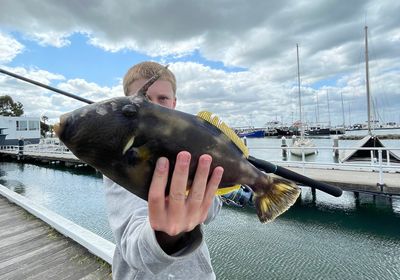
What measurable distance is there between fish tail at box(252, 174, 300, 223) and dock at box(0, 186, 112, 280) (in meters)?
3.04

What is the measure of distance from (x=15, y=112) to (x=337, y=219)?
74953 mm

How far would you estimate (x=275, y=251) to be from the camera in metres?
6.64

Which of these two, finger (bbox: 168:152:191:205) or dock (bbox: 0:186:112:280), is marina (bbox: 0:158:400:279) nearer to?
dock (bbox: 0:186:112:280)

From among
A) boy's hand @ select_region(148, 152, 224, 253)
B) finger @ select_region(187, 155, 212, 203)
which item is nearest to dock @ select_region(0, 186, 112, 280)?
boy's hand @ select_region(148, 152, 224, 253)

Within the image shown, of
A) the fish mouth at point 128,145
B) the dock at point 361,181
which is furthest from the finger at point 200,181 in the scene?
the dock at point 361,181

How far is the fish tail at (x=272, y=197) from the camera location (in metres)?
1.30

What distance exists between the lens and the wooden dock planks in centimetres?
371

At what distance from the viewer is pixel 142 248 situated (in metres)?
1.17

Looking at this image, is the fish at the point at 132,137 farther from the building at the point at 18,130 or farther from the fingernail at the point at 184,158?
the building at the point at 18,130

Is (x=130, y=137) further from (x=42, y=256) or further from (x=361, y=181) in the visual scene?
(x=361, y=181)

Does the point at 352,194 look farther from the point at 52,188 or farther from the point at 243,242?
the point at 52,188

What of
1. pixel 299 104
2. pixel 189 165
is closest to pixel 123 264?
pixel 189 165

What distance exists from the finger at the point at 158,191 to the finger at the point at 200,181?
12 cm

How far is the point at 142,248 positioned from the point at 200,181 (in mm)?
414
